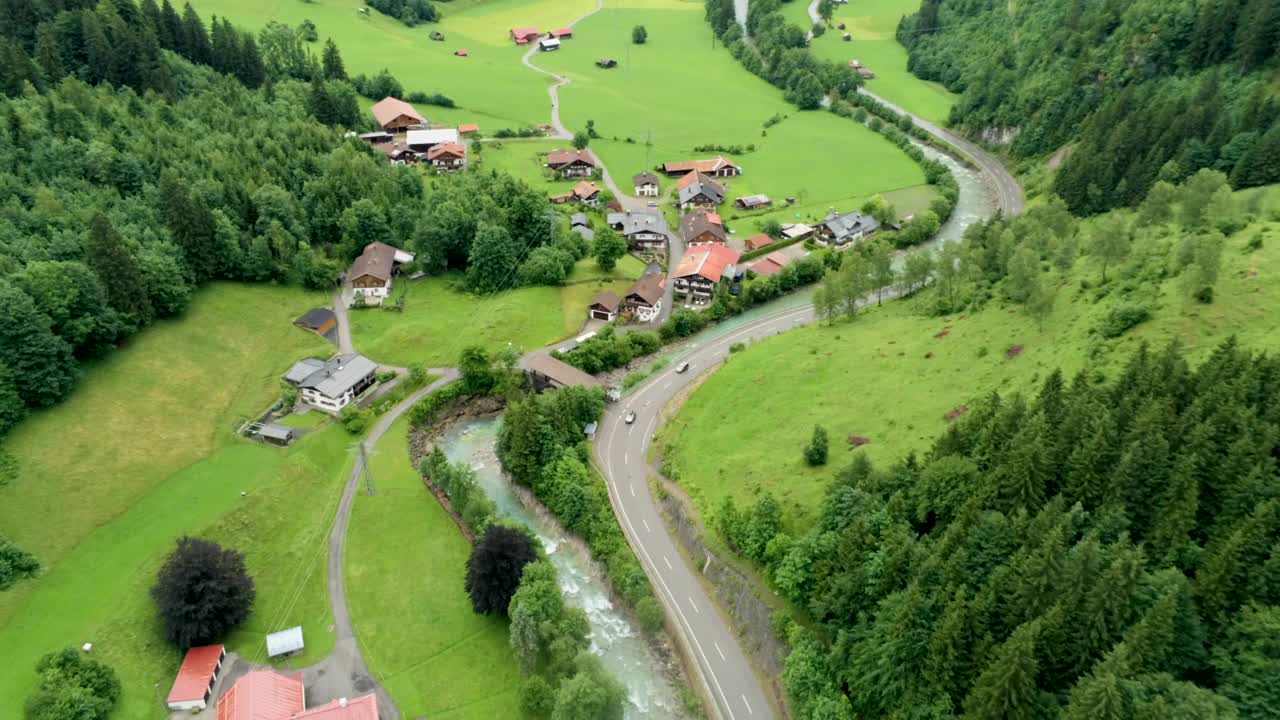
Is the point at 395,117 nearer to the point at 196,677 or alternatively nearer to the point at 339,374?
the point at 339,374

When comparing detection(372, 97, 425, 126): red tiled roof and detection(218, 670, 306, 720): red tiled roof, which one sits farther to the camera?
detection(372, 97, 425, 126): red tiled roof

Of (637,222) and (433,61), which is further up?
(433,61)

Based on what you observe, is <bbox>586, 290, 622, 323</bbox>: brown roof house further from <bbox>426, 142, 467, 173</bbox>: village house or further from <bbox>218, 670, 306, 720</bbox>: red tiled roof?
<bbox>218, 670, 306, 720</bbox>: red tiled roof

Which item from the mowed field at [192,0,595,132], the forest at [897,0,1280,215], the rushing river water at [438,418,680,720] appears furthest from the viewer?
the mowed field at [192,0,595,132]

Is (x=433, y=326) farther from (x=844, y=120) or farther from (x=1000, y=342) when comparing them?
(x=844, y=120)

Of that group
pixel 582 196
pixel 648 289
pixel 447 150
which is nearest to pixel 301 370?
pixel 648 289

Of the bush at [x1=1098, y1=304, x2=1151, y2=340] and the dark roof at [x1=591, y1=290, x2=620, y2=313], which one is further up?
the bush at [x1=1098, y1=304, x2=1151, y2=340]

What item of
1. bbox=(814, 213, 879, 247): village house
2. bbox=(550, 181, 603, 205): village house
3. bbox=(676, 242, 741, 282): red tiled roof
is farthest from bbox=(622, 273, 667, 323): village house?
bbox=(550, 181, 603, 205): village house
